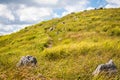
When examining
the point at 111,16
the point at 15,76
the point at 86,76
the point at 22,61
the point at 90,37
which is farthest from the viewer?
the point at 111,16

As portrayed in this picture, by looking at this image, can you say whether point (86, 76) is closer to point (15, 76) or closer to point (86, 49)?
point (15, 76)

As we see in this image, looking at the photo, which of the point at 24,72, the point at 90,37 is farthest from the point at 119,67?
the point at 90,37

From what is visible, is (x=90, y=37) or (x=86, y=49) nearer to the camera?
(x=86, y=49)

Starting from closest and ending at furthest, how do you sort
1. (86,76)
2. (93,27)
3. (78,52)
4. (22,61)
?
(86,76) < (22,61) < (78,52) < (93,27)

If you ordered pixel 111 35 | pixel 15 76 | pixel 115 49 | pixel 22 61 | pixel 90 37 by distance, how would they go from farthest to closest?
pixel 111 35 → pixel 90 37 → pixel 115 49 → pixel 22 61 → pixel 15 76

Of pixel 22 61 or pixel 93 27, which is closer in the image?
pixel 22 61

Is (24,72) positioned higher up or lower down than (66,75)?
higher up

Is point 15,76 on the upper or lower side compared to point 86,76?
upper

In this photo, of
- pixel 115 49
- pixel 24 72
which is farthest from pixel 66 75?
pixel 115 49

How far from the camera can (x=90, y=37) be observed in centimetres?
5169

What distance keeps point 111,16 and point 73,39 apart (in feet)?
118

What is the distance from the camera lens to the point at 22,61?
26.1m

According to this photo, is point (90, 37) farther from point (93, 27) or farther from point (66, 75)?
point (66, 75)

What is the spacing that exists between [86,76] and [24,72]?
22.7 ft
